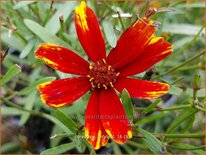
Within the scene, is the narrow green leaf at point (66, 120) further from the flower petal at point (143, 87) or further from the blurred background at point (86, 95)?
the flower petal at point (143, 87)

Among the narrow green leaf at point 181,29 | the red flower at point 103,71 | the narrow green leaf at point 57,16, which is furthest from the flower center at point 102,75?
the narrow green leaf at point 181,29

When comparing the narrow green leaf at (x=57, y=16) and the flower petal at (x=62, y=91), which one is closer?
the flower petal at (x=62, y=91)

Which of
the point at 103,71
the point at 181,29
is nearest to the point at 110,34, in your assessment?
the point at 103,71

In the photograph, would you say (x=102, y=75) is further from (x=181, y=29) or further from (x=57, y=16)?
(x=181, y=29)

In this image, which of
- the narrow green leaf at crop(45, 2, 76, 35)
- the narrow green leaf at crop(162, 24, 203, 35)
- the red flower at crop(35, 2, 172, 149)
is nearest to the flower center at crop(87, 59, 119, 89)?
the red flower at crop(35, 2, 172, 149)

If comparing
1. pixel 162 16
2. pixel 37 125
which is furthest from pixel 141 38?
pixel 37 125

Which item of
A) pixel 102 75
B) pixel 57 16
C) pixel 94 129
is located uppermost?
pixel 57 16

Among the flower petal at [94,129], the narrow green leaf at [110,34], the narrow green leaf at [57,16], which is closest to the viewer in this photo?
the flower petal at [94,129]

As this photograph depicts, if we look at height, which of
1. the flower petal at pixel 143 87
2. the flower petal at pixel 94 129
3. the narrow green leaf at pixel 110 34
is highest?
the narrow green leaf at pixel 110 34
